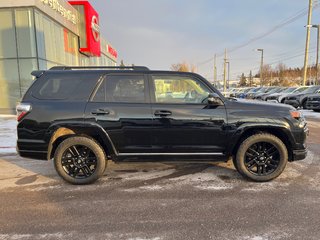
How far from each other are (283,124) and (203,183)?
1.63 metres

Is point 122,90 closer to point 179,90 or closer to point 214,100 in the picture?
point 179,90

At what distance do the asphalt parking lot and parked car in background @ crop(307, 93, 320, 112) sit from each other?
11.8 metres

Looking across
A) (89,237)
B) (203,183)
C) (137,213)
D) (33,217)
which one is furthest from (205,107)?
(33,217)

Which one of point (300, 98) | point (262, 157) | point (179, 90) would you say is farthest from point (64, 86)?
point (300, 98)

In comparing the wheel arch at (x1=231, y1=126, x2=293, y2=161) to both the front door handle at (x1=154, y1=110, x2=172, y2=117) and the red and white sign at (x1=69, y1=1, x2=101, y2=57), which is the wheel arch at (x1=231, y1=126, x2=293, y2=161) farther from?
the red and white sign at (x1=69, y1=1, x2=101, y2=57)

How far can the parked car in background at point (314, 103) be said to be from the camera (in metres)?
16.0

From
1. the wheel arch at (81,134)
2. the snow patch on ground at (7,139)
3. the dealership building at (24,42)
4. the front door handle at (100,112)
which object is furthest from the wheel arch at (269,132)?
the dealership building at (24,42)

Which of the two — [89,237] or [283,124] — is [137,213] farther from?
[283,124]

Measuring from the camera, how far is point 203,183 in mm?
4898

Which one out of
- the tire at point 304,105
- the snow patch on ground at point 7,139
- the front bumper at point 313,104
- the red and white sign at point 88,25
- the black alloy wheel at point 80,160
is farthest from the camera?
the red and white sign at point 88,25

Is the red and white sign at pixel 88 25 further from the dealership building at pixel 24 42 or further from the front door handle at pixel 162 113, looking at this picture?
the front door handle at pixel 162 113

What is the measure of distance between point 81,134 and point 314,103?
1508 centimetres

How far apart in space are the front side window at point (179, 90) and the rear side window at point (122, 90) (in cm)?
25

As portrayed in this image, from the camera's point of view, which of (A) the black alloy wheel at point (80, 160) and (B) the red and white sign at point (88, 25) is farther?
(B) the red and white sign at point (88, 25)
